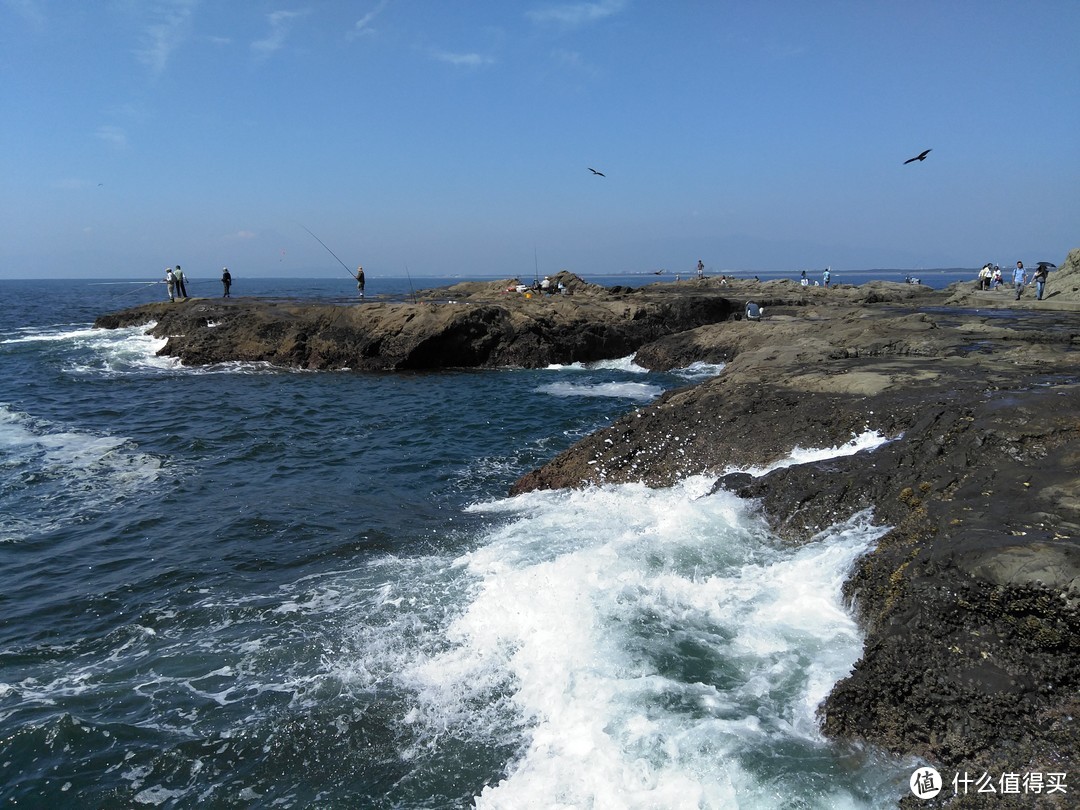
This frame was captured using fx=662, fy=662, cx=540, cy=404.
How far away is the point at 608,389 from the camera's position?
784 inches

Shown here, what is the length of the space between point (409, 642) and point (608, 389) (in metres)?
14.4

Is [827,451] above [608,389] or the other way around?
above

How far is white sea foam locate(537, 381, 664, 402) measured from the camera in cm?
1880

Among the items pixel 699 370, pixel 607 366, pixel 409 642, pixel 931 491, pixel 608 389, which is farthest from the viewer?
pixel 607 366

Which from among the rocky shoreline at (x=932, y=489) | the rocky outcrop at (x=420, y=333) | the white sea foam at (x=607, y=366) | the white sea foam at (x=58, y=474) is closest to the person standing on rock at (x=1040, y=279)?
the rocky shoreline at (x=932, y=489)

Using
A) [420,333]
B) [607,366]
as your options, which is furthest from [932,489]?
[420,333]

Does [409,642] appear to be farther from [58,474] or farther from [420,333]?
[420,333]

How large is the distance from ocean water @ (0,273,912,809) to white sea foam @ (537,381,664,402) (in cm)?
734

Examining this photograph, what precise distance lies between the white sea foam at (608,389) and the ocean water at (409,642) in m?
7.34

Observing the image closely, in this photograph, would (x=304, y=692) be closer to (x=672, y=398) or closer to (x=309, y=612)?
(x=309, y=612)

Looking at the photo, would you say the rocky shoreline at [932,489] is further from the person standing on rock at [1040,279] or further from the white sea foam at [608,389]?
the person standing on rock at [1040,279]

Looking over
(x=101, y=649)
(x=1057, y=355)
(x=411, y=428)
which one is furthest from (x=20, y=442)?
(x=1057, y=355)

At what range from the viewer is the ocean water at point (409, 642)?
14.6 feet

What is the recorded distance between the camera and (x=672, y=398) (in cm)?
1145
